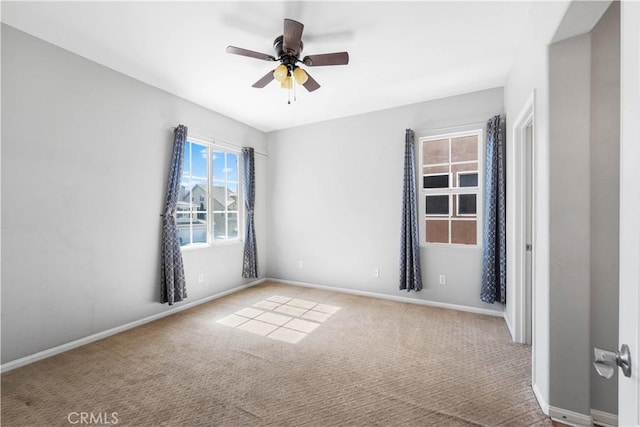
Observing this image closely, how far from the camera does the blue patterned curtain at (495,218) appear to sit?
3127mm

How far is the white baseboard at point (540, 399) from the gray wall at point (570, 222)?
0.26 ft

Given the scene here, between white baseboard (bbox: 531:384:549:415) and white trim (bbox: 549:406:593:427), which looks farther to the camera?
white baseboard (bbox: 531:384:549:415)

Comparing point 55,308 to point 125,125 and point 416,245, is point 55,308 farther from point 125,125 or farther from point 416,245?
point 416,245

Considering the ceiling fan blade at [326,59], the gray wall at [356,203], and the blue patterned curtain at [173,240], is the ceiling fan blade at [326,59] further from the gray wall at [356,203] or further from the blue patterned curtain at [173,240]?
the blue patterned curtain at [173,240]

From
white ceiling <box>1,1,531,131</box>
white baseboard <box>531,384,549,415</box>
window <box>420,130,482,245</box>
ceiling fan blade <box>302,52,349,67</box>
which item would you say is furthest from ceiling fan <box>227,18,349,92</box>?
white baseboard <box>531,384,549,415</box>

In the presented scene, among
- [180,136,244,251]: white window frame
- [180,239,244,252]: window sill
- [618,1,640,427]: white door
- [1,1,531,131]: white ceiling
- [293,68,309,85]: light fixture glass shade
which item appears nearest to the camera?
[618,1,640,427]: white door

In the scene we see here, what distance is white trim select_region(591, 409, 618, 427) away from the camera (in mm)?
1625

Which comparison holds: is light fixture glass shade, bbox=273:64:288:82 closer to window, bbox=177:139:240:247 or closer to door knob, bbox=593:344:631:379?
window, bbox=177:139:240:247

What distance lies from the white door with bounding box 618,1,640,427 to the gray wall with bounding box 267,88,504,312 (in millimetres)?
3030

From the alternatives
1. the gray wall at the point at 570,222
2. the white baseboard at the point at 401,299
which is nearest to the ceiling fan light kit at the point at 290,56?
the gray wall at the point at 570,222

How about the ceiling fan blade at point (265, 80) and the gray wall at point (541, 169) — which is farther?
the ceiling fan blade at point (265, 80)

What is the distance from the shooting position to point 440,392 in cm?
199

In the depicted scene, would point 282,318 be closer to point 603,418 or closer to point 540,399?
point 540,399

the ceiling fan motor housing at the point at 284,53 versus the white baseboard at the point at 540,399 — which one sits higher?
the ceiling fan motor housing at the point at 284,53
